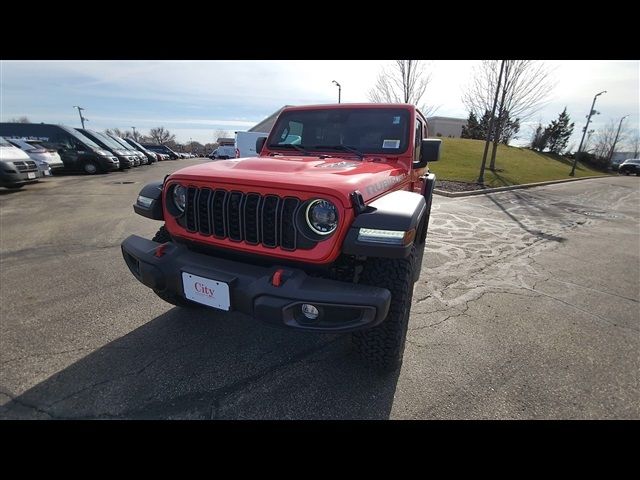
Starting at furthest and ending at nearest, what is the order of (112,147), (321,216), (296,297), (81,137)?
(112,147), (81,137), (321,216), (296,297)

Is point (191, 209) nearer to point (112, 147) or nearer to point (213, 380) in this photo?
point (213, 380)

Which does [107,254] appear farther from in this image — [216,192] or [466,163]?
[466,163]

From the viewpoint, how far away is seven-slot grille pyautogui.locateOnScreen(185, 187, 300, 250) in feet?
6.64

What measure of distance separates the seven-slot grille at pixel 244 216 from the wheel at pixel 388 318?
566mm

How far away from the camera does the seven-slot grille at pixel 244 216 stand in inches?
79.7

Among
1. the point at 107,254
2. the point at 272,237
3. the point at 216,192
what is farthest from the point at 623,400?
the point at 107,254

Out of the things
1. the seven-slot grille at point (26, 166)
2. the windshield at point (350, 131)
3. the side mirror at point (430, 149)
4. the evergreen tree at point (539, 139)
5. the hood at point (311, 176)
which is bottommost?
the evergreen tree at point (539, 139)

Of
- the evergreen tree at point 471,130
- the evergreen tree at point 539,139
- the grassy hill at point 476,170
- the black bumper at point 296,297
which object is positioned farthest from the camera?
the evergreen tree at point 539,139

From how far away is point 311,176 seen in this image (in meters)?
2.13

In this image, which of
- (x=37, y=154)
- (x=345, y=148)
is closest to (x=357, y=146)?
(x=345, y=148)

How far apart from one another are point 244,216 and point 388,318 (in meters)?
1.16

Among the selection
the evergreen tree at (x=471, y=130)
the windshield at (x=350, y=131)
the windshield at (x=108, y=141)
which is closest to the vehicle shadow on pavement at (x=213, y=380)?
the windshield at (x=350, y=131)

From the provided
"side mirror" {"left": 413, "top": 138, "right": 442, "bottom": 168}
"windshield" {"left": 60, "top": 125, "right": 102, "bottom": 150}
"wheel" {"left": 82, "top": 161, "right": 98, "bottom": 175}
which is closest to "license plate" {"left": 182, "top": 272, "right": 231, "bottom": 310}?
"side mirror" {"left": 413, "top": 138, "right": 442, "bottom": 168}

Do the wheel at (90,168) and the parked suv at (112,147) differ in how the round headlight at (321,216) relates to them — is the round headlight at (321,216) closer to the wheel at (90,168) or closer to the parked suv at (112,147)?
the wheel at (90,168)
